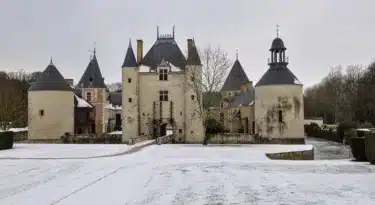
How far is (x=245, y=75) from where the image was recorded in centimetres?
6575

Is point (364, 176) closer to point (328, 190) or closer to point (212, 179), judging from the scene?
point (328, 190)

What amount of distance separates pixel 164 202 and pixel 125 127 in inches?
1151

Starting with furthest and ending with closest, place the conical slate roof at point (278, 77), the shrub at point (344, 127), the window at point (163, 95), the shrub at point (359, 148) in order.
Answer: the shrub at point (344, 127)
the conical slate roof at point (278, 77)
the window at point (163, 95)
the shrub at point (359, 148)

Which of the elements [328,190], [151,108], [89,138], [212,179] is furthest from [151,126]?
[328,190]

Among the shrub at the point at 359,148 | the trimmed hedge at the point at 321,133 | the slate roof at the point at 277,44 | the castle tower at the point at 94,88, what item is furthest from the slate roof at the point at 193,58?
the shrub at the point at 359,148

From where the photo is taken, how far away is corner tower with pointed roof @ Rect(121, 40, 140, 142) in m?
37.6

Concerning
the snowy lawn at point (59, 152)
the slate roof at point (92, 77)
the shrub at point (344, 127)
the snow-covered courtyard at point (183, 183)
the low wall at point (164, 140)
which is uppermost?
the slate roof at point (92, 77)

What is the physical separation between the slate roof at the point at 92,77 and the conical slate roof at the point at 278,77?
2043 cm

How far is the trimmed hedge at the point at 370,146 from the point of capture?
16.8 metres

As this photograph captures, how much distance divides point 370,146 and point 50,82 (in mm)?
30125

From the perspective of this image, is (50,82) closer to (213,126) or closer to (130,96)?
(130,96)

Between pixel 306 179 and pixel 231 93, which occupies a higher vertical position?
pixel 231 93

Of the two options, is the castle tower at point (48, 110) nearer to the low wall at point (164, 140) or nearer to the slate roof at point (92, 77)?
the low wall at point (164, 140)

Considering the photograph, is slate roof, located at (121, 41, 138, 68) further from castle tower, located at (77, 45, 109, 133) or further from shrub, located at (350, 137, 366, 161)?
shrub, located at (350, 137, 366, 161)
